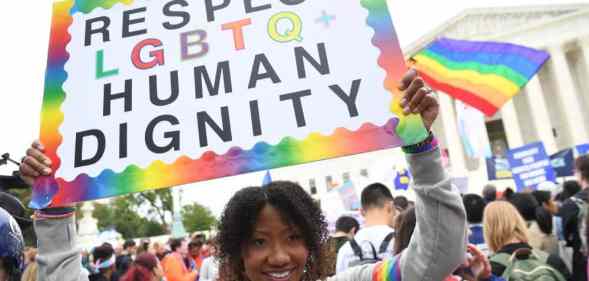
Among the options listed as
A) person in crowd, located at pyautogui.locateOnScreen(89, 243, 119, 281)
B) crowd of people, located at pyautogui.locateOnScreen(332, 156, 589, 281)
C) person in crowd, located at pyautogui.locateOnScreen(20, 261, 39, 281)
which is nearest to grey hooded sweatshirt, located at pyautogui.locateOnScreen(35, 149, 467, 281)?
crowd of people, located at pyautogui.locateOnScreen(332, 156, 589, 281)

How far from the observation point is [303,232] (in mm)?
1855

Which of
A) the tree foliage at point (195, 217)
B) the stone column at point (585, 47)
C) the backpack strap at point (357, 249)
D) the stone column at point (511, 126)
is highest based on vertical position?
the stone column at point (585, 47)

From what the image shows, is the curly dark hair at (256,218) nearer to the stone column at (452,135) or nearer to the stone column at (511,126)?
the stone column at (452,135)

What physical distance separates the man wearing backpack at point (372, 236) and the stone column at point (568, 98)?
Answer: 4308 centimetres

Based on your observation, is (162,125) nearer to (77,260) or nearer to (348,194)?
(77,260)

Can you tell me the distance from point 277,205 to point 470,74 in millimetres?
7028

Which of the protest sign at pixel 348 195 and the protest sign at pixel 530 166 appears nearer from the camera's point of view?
the protest sign at pixel 530 166

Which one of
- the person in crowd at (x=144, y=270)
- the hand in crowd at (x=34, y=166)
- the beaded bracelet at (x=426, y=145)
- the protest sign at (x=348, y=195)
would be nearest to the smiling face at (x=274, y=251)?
the beaded bracelet at (x=426, y=145)

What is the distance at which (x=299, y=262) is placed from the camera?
1.79m

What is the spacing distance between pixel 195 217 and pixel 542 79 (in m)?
44.4

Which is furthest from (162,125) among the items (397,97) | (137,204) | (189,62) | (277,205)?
(137,204)

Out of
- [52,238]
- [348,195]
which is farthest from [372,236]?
[348,195]

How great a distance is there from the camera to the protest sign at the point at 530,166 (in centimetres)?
1030

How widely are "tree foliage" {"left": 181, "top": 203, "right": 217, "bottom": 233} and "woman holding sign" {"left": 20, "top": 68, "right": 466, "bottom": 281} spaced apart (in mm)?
63216
